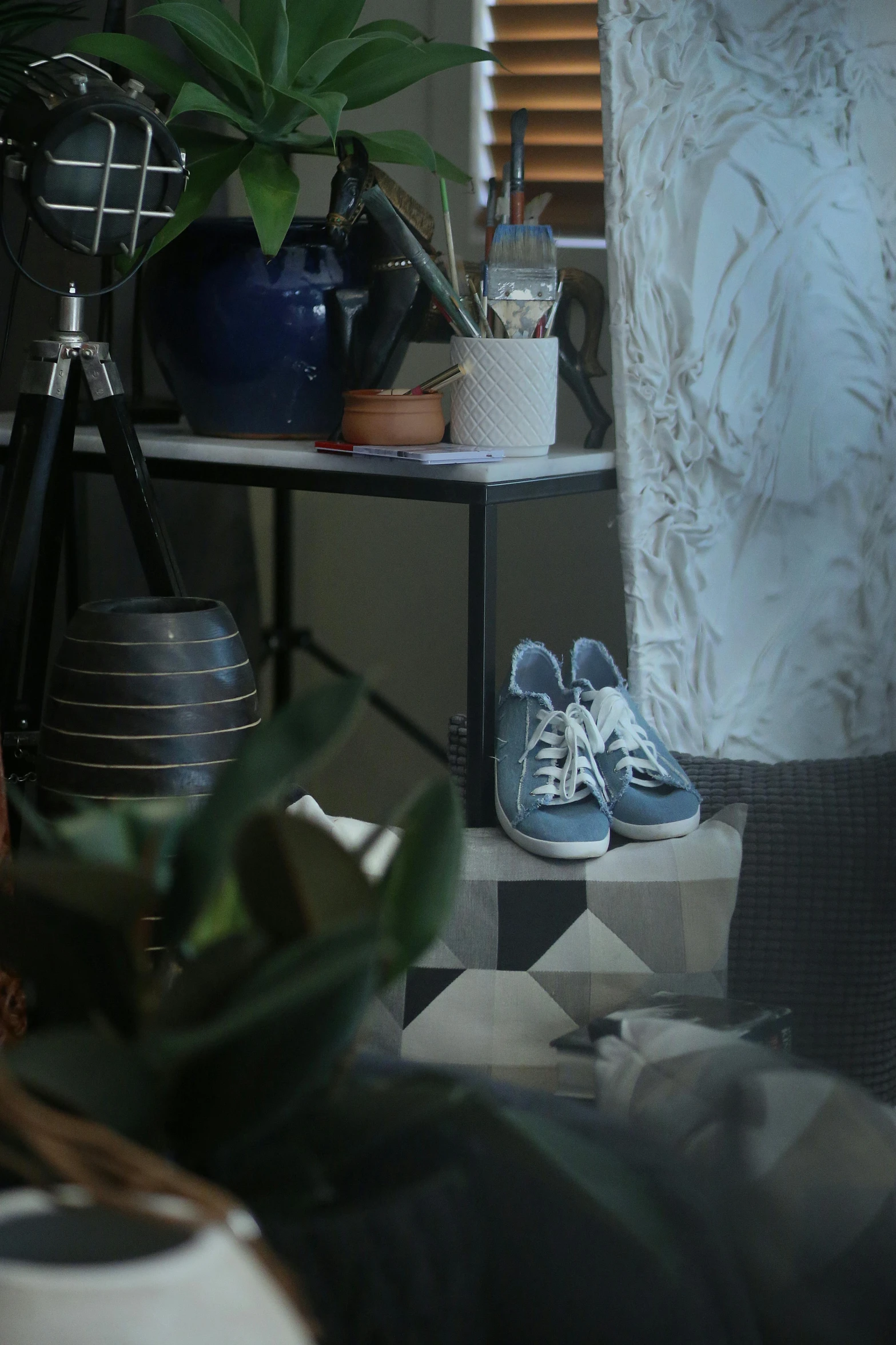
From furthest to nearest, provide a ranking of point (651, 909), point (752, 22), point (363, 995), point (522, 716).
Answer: point (752, 22) → point (522, 716) → point (651, 909) → point (363, 995)

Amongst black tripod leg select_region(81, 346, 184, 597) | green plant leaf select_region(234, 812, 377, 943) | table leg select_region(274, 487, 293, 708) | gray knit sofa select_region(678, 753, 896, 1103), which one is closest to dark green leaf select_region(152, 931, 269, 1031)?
green plant leaf select_region(234, 812, 377, 943)

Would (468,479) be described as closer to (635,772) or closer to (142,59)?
(635,772)

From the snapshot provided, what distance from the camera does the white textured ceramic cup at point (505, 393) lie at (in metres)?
1.17

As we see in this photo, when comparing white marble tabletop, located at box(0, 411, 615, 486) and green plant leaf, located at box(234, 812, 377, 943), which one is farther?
white marble tabletop, located at box(0, 411, 615, 486)

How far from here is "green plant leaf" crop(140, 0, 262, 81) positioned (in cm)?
109

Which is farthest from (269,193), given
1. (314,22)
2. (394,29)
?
(394,29)

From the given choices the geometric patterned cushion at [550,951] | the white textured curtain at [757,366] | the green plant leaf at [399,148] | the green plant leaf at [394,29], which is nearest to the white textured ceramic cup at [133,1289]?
the geometric patterned cushion at [550,951]

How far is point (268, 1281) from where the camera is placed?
26 cm

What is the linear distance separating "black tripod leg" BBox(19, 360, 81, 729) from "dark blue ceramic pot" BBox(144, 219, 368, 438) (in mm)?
152

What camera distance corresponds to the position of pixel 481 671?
1.14 m

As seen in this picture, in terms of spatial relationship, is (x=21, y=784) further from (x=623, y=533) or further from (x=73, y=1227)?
(x=73, y=1227)

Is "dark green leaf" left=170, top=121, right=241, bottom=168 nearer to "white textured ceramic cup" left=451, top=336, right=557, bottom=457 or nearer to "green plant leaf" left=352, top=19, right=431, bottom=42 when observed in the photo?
"green plant leaf" left=352, top=19, right=431, bottom=42

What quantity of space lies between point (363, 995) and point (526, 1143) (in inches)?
2.0

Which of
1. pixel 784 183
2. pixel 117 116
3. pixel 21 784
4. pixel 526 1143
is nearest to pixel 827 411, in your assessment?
pixel 784 183
